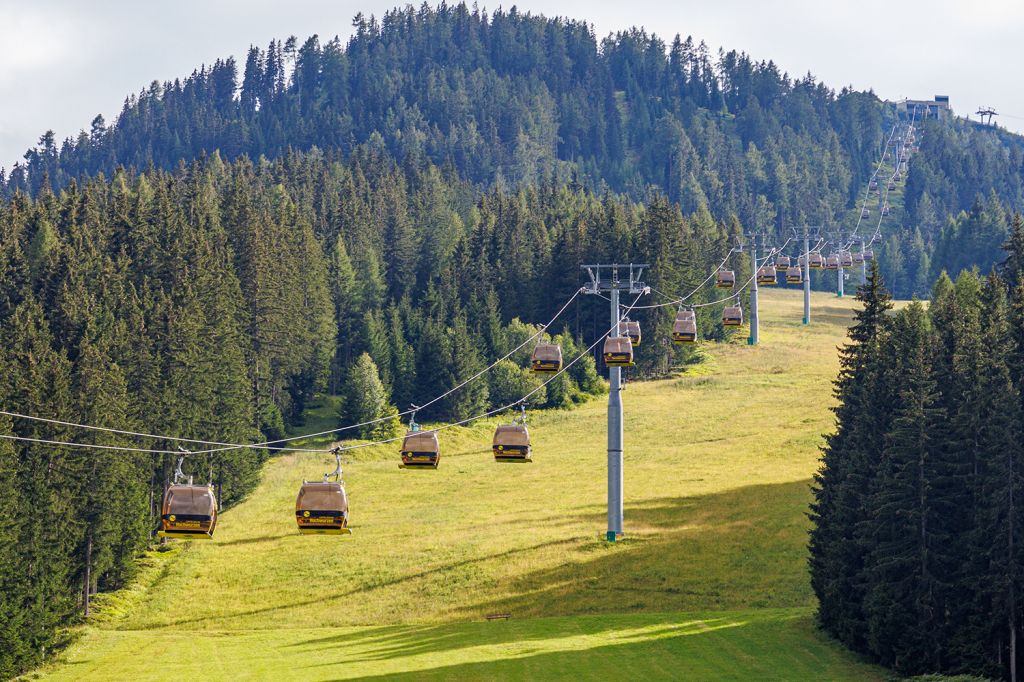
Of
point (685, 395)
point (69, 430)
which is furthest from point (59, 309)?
point (685, 395)

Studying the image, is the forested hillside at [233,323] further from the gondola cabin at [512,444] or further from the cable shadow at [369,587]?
the gondola cabin at [512,444]

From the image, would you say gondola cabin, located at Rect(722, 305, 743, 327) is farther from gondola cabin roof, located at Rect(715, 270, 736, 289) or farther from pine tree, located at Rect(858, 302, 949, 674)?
pine tree, located at Rect(858, 302, 949, 674)

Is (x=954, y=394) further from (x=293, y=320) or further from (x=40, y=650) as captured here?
(x=293, y=320)

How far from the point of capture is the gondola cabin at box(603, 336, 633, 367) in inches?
2569

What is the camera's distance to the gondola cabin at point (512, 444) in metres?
57.2

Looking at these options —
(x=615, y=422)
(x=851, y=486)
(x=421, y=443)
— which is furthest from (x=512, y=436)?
(x=615, y=422)

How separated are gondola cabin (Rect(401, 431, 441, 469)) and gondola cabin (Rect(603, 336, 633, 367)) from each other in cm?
1560

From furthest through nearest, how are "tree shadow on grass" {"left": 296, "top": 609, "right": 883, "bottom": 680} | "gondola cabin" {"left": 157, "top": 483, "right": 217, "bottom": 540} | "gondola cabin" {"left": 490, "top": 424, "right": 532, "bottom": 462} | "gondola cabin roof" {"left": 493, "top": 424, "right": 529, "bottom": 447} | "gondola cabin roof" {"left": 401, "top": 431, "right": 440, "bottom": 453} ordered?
"gondola cabin roof" {"left": 493, "top": 424, "right": 529, "bottom": 447}, "gondola cabin" {"left": 490, "top": 424, "right": 532, "bottom": 462}, "tree shadow on grass" {"left": 296, "top": 609, "right": 883, "bottom": 680}, "gondola cabin roof" {"left": 401, "top": 431, "right": 440, "bottom": 453}, "gondola cabin" {"left": 157, "top": 483, "right": 217, "bottom": 540}

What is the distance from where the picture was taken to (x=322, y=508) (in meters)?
45.1

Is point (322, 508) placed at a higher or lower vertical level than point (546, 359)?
lower

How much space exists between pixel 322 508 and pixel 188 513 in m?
4.00

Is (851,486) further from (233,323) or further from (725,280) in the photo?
(233,323)

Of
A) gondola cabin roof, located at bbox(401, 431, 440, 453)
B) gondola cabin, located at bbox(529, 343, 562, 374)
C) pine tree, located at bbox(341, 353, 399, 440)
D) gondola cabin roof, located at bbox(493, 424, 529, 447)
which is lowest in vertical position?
pine tree, located at bbox(341, 353, 399, 440)

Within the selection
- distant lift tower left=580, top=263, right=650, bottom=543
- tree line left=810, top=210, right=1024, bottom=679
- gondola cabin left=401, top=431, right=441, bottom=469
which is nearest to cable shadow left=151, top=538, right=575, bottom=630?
distant lift tower left=580, top=263, right=650, bottom=543
